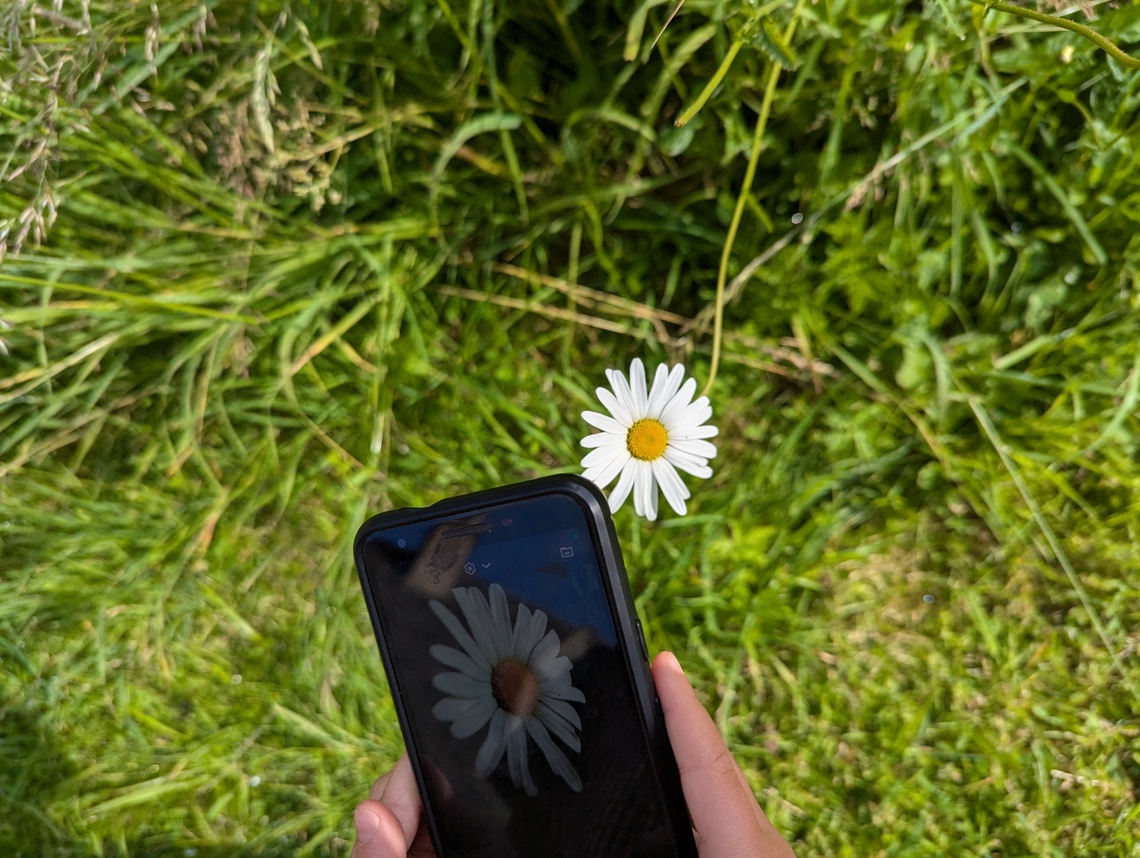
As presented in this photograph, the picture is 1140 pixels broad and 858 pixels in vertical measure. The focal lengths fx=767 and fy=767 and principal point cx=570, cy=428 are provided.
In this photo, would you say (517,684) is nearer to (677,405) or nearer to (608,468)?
(608,468)

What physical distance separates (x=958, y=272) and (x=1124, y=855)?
1.02 meters

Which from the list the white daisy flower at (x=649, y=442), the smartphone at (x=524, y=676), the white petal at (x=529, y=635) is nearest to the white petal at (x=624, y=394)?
the white daisy flower at (x=649, y=442)

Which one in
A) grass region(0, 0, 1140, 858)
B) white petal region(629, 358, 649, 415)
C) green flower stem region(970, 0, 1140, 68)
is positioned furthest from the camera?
grass region(0, 0, 1140, 858)

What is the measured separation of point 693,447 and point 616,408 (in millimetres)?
115

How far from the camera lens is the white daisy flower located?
0.99 meters

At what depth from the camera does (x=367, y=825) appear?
96cm

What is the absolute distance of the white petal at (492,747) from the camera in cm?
97

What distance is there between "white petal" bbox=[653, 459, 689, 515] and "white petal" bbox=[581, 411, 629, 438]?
60mm

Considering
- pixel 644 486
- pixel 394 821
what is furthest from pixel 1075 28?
pixel 394 821

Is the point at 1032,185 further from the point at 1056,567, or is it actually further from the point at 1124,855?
the point at 1124,855

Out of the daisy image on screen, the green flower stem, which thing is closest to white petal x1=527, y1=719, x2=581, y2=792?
the daisy image on screen

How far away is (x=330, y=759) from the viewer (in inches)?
58.9

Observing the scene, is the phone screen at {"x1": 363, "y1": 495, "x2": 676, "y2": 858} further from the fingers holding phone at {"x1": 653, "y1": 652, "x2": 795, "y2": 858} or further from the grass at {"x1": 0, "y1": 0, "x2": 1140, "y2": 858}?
the grass at {"x1": 0, "y1": 0, "x2": 1140, "y2": 858}

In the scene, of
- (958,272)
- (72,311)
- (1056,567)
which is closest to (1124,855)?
(1056,567)
